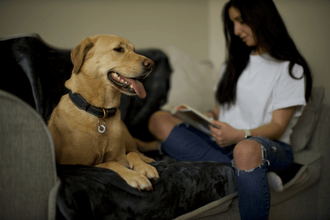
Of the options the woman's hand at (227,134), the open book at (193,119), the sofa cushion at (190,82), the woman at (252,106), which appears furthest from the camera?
the sofa cushion at (190,82)

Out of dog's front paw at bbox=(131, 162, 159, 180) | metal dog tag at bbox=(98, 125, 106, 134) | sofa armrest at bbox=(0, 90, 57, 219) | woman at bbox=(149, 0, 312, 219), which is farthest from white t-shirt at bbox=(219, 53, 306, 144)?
sofa armrest at bbox=(0, 90, 57, 219)

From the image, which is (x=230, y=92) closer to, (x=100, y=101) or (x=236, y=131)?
(x=236, y=131)

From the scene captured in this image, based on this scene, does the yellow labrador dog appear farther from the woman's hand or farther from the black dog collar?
the woman's hand

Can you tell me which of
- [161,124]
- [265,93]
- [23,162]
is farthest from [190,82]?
[23,162]

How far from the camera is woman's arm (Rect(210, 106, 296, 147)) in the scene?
1.15 m

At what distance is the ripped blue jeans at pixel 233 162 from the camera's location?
3.16 ft

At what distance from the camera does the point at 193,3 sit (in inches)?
101

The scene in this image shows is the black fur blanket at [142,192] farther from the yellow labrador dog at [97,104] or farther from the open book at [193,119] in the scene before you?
the open book at [193,119]

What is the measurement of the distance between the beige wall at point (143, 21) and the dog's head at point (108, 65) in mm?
869

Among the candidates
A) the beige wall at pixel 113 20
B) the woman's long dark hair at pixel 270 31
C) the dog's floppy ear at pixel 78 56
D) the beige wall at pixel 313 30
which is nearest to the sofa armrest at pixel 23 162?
the dog's floppy ear at pixel 78 56

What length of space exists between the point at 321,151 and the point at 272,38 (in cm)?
83

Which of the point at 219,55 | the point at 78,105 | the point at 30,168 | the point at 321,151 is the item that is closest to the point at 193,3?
the point at 219,55

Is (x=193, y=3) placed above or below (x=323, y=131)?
above

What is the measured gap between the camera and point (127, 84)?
0.89 metres
